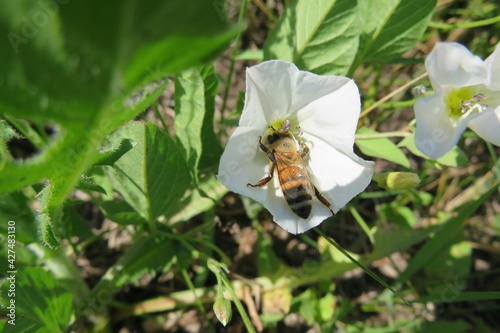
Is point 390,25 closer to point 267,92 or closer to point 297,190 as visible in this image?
point 267,92

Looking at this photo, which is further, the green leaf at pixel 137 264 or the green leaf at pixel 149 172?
the green leaf at pixel 137 264

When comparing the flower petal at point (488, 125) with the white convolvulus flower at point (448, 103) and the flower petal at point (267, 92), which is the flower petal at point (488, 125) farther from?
the flower petal at point (267, 92)

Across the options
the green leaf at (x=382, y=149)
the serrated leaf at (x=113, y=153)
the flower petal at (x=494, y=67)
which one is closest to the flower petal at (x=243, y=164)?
the serrated leaf at (x=113, y=153)

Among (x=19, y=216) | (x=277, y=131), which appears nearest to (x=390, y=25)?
(x=277, y=131)

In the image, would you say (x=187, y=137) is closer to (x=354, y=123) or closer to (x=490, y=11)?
(x=354, y=123)

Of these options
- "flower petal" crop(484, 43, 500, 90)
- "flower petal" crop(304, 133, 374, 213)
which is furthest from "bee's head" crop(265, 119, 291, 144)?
"flower petal" crop(484, 43, 500, 90)

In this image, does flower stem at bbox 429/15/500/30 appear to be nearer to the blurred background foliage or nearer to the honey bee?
the blurred background foliage

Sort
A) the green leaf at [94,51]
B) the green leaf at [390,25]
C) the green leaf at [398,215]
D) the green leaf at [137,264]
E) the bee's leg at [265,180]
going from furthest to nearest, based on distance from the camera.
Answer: the green leaf at [398,215], the green leaf at [137,264], the green leaf at [390,25], the bee's leg at [265,180], the green leaf at [94,51]
